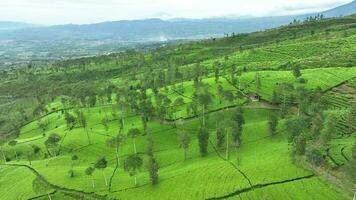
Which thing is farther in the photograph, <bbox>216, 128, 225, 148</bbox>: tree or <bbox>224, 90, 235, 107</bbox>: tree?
<bbox>224, 90, 235, 107</bbox>: tree

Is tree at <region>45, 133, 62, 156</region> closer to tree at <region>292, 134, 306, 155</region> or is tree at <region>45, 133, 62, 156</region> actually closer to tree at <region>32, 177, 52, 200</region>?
tree at <region>32, 177, 52, 200</region>

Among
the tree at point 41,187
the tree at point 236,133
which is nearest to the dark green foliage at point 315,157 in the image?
the tree at point 236,133

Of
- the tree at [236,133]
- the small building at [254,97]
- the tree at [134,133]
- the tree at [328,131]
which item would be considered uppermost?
the tree at [328,131]

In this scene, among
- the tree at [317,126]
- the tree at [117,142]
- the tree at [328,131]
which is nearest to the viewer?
the tree at [328,131]

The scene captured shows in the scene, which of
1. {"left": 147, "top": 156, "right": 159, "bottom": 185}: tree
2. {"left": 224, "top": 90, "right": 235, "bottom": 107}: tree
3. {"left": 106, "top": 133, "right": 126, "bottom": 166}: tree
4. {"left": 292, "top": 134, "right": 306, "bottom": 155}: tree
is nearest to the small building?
{"left": 224, "top": 90, "right": 235, "bottom": 107}: tree

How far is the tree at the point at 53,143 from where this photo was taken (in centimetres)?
13812

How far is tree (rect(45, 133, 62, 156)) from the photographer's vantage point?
138125 millimetres

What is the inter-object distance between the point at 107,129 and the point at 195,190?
69207mm

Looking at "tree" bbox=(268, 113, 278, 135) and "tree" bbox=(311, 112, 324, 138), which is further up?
"tree" bbox=(311, 112, 324, 138)

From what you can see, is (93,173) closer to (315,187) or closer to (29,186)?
(29,186)

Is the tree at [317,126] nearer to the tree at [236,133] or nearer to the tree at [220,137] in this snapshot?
the tree at [236,133]

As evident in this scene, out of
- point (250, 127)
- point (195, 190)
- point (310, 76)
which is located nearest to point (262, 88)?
point (310, 76)

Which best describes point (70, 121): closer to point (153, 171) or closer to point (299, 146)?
point (153, 171)

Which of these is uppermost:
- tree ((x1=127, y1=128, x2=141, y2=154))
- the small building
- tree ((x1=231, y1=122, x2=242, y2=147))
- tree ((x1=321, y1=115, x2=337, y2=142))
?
tree ((x1=321, y1=115, x2=337, y2=142))
